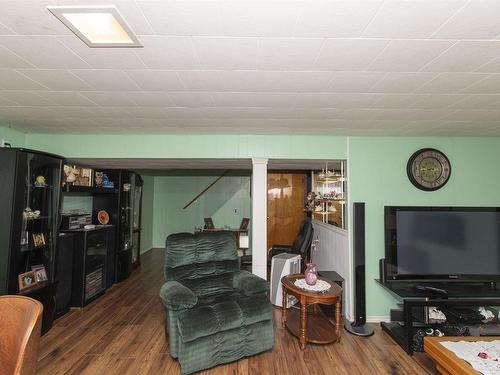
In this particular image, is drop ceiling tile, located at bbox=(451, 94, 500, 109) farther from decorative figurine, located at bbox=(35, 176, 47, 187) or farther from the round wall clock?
decorative figurine, located at bbox=(35, 176, 47, 187)

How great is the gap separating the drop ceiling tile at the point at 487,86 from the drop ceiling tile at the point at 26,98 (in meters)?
3.35

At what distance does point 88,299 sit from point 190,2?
3.83m

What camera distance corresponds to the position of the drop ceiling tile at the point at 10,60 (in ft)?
4.96

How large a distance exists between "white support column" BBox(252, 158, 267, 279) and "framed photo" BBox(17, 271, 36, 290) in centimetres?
241

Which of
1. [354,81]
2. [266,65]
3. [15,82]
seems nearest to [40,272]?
[15,82]

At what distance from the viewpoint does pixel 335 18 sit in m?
1.21

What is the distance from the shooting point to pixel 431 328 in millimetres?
2656

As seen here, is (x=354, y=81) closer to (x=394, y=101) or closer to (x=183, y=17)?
(x=394, y=101)

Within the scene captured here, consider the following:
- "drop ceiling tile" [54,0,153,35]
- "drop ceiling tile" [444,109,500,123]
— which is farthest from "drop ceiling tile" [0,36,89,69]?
"drop ceiling tile" [444,109,500,123]

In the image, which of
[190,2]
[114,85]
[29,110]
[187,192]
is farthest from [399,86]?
[187,192]

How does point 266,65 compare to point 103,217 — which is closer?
point 266,65

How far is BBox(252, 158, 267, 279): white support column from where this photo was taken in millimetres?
3352

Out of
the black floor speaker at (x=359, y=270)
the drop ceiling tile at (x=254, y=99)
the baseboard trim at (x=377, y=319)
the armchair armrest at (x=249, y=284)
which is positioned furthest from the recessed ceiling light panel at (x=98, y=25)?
the baseboard trim at (x=377, y=319)

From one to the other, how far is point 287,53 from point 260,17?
333 millimetres
